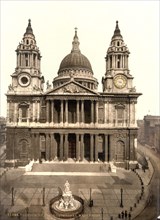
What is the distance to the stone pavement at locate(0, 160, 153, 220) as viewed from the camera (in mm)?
24297

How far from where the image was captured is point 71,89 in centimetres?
Answer: 4250

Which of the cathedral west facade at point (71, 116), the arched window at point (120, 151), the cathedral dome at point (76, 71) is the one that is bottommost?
the arched window at point (120, 151)

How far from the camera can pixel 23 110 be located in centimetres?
4331

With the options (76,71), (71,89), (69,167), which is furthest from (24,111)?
(76,71)

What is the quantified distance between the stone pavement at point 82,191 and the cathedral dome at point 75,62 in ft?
80.7

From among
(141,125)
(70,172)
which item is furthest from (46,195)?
(141,125)

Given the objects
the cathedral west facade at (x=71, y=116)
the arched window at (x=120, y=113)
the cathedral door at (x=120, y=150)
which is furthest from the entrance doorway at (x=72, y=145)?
the arched window at (x=120, y=113)

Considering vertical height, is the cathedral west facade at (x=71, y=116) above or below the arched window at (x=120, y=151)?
above

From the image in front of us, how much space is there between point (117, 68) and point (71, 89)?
9.31m

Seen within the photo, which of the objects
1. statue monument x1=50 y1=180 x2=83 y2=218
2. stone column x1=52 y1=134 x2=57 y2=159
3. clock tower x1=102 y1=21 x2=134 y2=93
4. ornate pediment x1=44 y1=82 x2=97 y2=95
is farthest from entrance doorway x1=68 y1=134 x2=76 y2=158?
statue monument x1=50 y1=180 x2=83 y2=218

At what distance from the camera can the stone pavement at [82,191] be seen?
2430 cm

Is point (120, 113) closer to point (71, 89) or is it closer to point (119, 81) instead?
point (119, 81)

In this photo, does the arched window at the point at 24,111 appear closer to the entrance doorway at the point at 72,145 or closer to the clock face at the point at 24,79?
the clock face at the point at 24,79

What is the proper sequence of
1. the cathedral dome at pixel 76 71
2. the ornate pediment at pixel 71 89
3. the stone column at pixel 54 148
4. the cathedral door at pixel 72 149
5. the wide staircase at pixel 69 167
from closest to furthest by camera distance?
the wide staircase at pixel 69 167, the stone column at pixel 54 148, the ornate pediment at pixel 71 89, the cathedral door at pixel 72 149, the cathedral dome at pixel 76 71
